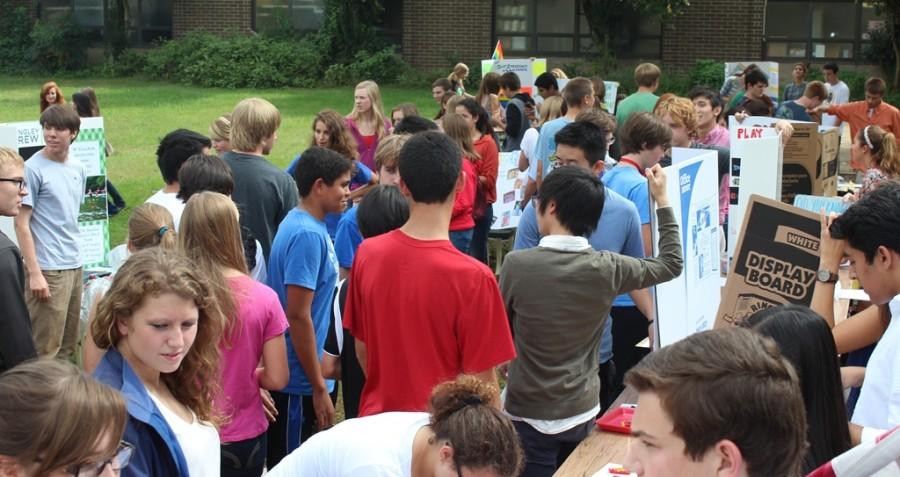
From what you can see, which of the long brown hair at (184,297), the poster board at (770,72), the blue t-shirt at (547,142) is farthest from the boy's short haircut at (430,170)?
the poster board at (770,72)

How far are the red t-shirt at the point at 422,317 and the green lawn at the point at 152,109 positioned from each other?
8.45 meters

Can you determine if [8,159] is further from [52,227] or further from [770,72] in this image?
[770,72]

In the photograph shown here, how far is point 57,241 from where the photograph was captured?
7.28m

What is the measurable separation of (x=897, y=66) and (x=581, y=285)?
2434 centimetres

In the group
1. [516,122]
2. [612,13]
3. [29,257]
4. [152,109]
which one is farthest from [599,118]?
[612,13]

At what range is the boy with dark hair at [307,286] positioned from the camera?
16.1 ft

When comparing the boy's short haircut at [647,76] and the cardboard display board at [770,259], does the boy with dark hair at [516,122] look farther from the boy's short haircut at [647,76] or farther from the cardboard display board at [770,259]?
the cardboard display board at [770,259]

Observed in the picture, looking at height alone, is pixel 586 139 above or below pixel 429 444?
above

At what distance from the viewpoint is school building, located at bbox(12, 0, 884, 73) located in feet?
93.6

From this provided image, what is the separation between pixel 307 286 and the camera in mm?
4895

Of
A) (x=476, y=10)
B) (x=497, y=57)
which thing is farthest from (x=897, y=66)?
(x=497, y=57)

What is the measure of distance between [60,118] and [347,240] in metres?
2.62

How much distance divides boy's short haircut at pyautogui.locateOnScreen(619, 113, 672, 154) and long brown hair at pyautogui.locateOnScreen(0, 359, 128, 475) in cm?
415

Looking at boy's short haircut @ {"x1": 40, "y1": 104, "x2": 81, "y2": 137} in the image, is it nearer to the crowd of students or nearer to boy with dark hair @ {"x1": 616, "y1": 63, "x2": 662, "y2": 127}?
the crowd of students
